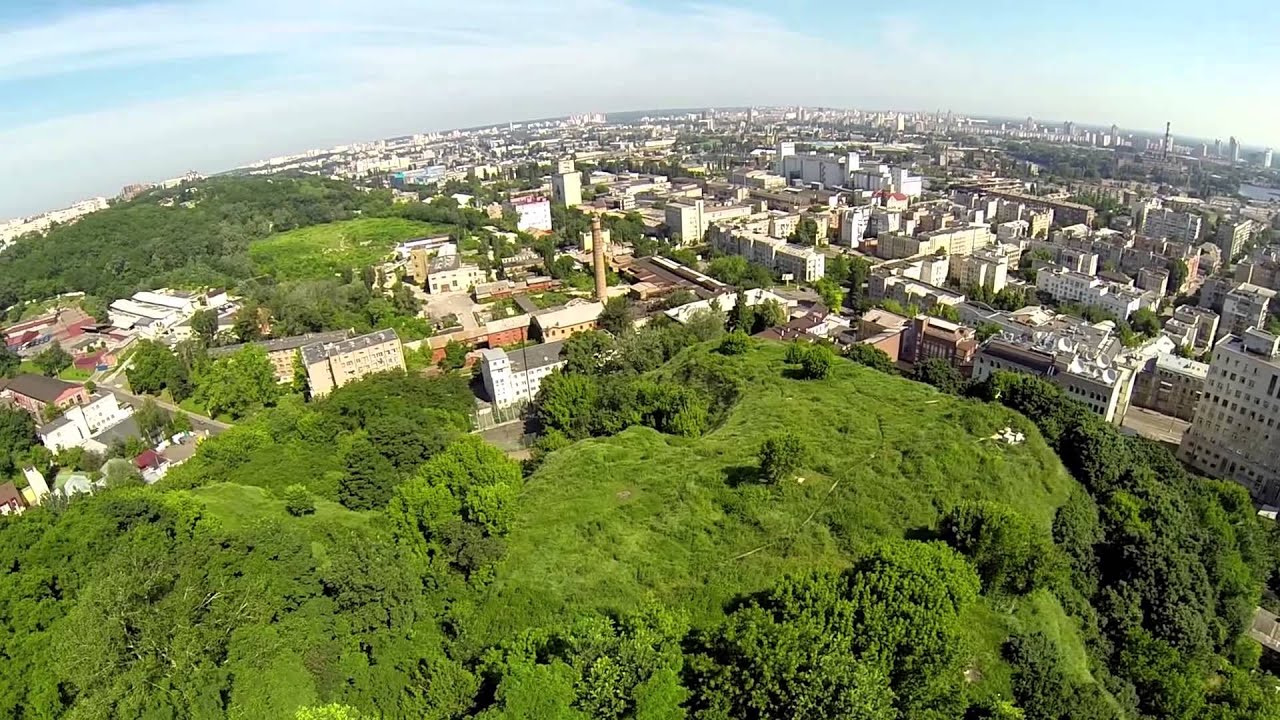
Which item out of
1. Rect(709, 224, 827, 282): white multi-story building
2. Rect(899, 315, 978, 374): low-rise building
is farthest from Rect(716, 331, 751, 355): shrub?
Rect(709, 224, 827, 282): white multi-story building

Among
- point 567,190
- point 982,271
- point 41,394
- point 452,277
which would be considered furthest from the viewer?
point 567,190

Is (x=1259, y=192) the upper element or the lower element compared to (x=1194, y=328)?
upper

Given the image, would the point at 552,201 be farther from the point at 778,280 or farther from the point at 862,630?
the point at 862,630

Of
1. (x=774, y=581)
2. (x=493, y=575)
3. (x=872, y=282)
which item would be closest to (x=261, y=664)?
(x=493, y=575)

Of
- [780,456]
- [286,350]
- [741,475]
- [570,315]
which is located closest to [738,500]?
[741,475]

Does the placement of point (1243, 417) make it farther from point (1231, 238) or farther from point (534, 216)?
point (534, 216)

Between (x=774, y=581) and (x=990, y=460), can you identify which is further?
(x=990, y=460)

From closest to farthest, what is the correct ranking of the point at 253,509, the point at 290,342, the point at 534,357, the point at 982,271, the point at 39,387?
the point at 253,509, the point at 534,357, the point at 39,387, the point at 290,342, the point at 982,271
